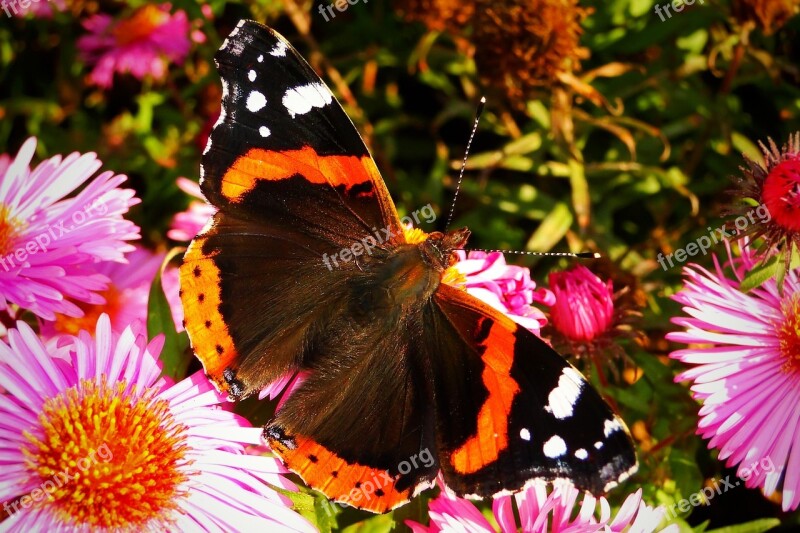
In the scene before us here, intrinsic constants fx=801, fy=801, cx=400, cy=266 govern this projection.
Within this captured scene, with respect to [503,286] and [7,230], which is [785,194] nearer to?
[503,286]

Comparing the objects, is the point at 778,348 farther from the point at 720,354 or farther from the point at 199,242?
the point at 199,242

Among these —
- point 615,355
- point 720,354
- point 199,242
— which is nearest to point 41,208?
point 199,242

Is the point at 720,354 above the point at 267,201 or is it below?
Result: below

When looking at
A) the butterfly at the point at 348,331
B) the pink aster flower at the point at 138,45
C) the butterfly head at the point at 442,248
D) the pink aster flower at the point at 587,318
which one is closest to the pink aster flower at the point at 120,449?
the butterfly at the point at 348,331

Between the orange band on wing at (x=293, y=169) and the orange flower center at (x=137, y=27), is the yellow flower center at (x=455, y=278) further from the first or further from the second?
the orange flower center at (x=137, y=27)

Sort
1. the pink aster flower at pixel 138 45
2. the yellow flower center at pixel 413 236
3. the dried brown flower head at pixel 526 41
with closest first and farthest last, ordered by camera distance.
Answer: the yellow flower center at pixel 413 236 < the dried brown flower head at pixel 526 41 < the pink aster flower at pixel 138 45
